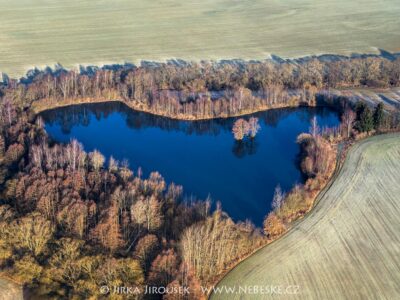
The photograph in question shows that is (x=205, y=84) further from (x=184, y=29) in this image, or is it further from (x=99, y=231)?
(x=99, y=231)

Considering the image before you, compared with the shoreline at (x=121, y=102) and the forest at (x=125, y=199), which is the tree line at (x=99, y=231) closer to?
the forest at (x=125, y=199)

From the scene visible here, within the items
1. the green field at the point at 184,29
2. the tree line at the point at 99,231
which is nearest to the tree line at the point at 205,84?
the green field at the point at 184,29

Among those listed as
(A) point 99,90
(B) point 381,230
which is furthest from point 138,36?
(B) point 381,230

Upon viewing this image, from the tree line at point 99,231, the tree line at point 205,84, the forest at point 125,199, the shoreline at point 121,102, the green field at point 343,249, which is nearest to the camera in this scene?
the tree line at point 99,231

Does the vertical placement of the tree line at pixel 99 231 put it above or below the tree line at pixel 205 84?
below

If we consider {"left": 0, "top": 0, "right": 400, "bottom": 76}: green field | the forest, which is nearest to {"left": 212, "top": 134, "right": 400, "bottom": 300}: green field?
the forest

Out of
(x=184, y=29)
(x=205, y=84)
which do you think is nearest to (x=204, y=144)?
(x=205, y=84)

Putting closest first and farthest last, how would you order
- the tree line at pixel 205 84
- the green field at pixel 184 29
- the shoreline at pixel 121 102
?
1. the shoreline at pixel 121 102
2. the tree line at pixel 205 84
3. the green field at pixel 184 29
